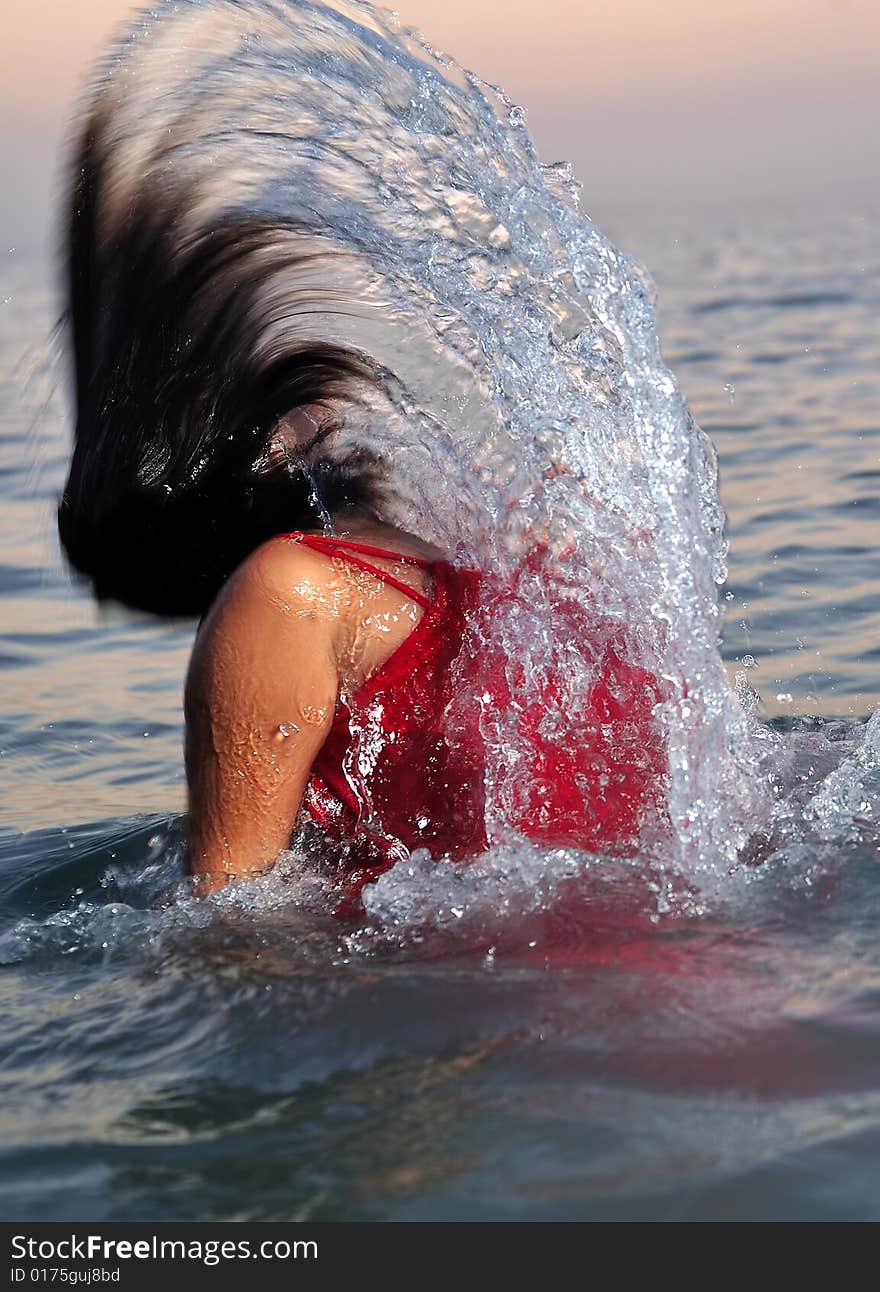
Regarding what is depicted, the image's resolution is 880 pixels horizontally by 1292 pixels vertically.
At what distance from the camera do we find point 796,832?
3369 millimetres

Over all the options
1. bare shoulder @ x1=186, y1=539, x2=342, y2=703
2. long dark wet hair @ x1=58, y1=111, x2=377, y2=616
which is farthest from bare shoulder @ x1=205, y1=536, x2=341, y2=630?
long dark wet hair @ x1=58, y1=111, x2=377, y2=616

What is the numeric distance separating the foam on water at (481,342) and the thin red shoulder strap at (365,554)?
16 centimetres

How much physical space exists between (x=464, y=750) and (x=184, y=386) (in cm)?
86

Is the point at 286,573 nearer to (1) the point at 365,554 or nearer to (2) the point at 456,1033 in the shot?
(1) the point at 365,554

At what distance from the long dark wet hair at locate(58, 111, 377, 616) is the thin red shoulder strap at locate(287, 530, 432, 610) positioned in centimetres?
17

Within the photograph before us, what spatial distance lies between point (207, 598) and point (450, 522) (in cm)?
51

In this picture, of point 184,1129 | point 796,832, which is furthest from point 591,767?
point 184,1129

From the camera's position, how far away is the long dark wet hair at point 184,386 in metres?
3.03

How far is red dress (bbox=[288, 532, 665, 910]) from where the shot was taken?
309cm

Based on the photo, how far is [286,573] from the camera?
112 inches

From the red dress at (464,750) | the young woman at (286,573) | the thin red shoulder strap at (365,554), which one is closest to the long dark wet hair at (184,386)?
the young woman at (286,573)

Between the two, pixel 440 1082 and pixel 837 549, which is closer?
pixel 440 1082
